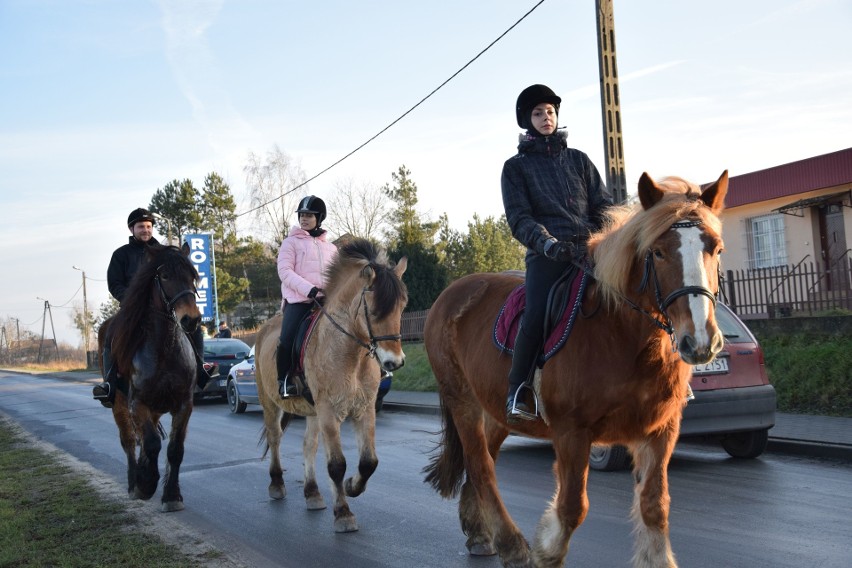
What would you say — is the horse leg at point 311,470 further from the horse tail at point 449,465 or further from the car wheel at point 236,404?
the car wheel at point 236,404

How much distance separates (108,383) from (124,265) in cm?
140

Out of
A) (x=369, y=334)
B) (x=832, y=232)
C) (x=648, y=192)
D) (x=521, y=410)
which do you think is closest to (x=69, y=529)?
(x=369, y=334)

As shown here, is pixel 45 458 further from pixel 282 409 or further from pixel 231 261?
pixel 231 261

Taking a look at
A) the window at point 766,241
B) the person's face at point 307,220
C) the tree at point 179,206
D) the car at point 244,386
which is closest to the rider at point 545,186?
the person's face at point 307,220

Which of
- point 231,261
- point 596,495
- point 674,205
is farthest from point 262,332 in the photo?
point 231,261

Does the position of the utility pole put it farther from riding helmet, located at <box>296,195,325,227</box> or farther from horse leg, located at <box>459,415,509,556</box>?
horse leg, located at <box>459,415,509,556</box>

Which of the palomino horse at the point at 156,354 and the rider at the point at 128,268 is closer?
the palomino horse at the point at 156,354

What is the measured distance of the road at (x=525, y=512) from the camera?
536cm

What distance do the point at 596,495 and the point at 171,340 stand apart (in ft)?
14.9

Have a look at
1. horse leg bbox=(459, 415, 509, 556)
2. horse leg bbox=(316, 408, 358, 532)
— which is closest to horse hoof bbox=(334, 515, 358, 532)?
horse leg bbox=(316, 408, 358, 532)

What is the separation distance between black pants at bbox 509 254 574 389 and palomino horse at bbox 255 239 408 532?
7.32 ft

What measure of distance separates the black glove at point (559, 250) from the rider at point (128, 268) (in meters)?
5.36

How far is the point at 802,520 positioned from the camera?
5.91 m

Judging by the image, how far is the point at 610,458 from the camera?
8.44 metres
